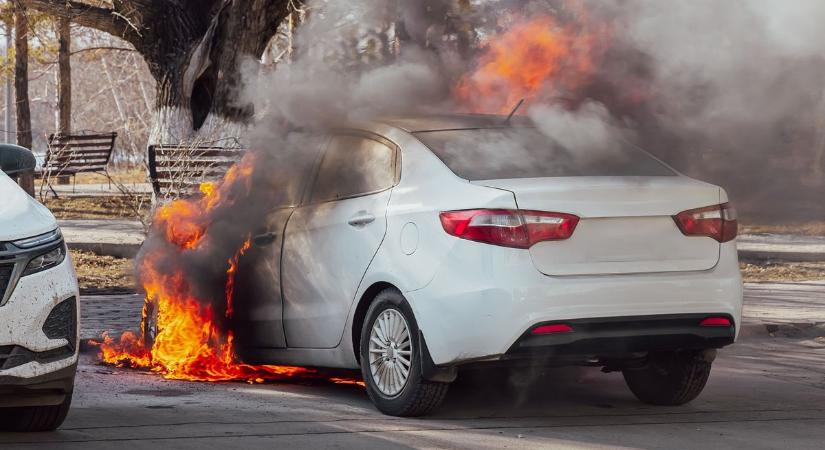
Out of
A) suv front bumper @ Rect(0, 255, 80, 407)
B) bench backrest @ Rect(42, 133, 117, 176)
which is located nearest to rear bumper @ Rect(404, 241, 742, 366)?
suv front bumper @ Rect(0, 255, 80, 407)

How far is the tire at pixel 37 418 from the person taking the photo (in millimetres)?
6379

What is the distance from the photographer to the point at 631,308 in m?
6.50

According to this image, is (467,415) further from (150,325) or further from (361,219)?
(150,325)

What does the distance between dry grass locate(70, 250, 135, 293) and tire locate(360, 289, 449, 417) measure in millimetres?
5824

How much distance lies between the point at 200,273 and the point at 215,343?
1.51ft

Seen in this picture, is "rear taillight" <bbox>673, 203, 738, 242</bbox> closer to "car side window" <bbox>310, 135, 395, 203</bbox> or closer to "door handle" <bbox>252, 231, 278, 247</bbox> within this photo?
"car side window" <bbox>310, 135, 395, 203</bbox>

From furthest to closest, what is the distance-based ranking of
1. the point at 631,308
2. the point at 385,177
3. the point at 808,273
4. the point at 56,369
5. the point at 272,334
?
the point at 808,273, the point at 272,334, the point at 385,177, the point at 631,308, the point at 56,369

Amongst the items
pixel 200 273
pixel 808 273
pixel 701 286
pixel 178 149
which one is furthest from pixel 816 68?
pixel 808 273

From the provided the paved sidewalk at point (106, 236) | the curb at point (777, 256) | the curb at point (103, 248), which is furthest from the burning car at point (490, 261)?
the curb at point (777, 256)

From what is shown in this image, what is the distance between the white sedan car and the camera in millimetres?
6406

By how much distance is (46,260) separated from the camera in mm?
6055

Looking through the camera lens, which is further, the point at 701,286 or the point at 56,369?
the point at 701,286

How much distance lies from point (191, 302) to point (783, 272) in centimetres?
992

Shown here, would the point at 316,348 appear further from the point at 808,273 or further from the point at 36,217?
the point at 808,273
